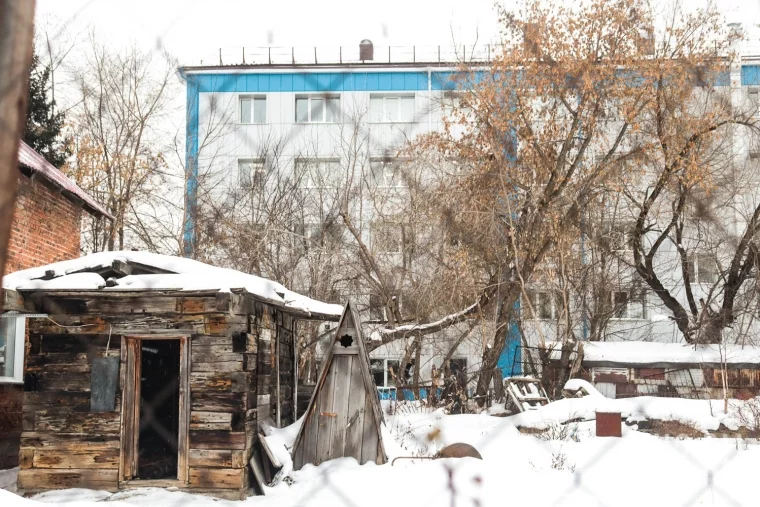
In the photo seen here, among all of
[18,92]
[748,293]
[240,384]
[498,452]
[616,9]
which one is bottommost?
[498,452]

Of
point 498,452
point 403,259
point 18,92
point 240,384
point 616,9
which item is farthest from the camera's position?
point 403,259

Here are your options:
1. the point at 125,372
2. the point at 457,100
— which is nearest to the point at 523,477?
the point at 125,372

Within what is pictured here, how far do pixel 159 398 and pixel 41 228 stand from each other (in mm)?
3235

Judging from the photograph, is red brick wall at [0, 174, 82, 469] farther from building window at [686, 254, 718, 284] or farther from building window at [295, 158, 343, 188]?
building window at [686, 254, 718, 284]

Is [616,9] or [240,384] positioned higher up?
[616,9]

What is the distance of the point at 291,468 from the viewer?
7.13 metres

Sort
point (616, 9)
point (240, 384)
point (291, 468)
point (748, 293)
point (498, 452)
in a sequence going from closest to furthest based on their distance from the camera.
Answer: point (240, 384), point (291, 468), point (498, 452), point (616, 9), point (748, 293)

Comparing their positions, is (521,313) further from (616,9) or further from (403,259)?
(616,9)

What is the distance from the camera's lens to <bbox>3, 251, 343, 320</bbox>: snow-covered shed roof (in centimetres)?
635

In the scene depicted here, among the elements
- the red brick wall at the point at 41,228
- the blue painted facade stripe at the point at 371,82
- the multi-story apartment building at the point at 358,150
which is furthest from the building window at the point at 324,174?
the red brick wall at the point at 41,228

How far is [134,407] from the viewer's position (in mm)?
6852

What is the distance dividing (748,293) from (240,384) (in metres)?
12.0

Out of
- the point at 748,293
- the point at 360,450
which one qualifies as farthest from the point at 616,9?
the point at 360,450

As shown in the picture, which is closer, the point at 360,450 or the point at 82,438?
the point at 82,438
